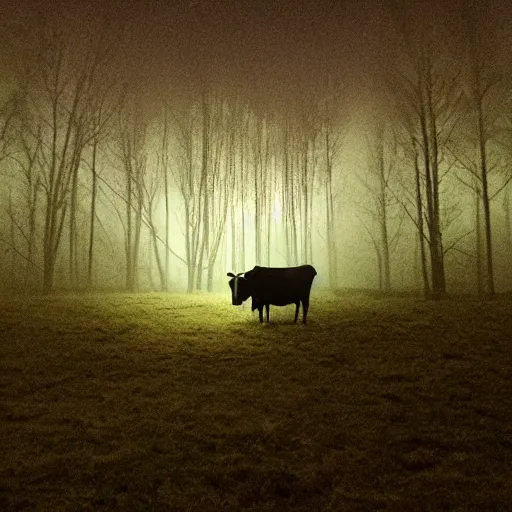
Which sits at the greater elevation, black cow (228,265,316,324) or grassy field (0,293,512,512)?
black cow (228,265,316,324)

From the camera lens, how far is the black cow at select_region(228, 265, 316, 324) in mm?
8453

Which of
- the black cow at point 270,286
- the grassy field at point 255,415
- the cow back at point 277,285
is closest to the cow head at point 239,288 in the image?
the black cow at point 270,286

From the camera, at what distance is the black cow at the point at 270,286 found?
8.45 meters

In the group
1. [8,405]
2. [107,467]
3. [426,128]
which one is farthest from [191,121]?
[107,467]

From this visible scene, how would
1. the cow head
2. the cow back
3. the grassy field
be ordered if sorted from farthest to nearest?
the cow back
the cow head
the grassy field

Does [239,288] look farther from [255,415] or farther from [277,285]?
Result: [255,415]

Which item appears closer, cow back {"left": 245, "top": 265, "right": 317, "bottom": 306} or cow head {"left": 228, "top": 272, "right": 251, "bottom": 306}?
cow head {"left": 228, "top": 272, "right": 251, "bottom": 306}

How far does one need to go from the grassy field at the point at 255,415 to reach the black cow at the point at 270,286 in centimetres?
67

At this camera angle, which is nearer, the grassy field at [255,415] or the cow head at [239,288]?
→ the grassy field at [255,415]

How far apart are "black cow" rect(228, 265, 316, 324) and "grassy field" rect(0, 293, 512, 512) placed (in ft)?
2.20

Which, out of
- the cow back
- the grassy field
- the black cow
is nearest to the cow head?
the black cow

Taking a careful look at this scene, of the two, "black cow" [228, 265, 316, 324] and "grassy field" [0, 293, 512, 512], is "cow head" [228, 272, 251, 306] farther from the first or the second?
"grassy field" [0, 293, 512, 512]

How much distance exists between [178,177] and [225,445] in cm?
1646

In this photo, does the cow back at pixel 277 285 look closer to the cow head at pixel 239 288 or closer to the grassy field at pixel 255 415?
the cow head at pixel 239 288
